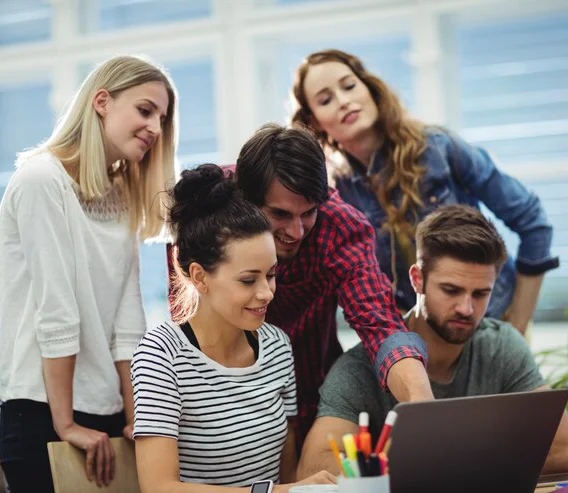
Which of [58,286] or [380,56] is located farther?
[380,56]

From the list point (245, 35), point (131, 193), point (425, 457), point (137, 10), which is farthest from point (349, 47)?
point (425, 457)

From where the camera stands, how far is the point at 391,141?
2.49m

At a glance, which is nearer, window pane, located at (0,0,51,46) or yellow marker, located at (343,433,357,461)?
yellow marker, located at (343,433,357,461)

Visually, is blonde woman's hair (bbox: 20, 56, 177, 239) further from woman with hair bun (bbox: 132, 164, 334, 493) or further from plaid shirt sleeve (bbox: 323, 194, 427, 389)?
plaid shirt sleeve (bbox: 323, 194, 427, 389)

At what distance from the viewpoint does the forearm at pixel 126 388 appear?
2074 mm

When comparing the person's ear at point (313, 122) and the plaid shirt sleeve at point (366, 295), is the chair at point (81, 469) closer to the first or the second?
the plaid shirt sleeve at point (366, 295)

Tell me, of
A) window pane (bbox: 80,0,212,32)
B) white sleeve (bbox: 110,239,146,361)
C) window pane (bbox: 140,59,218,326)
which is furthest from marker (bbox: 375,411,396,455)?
window pane (bbox: 80,0,212,32)

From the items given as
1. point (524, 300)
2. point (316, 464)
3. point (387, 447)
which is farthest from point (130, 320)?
point (524, 300)

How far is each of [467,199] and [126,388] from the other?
1.14m

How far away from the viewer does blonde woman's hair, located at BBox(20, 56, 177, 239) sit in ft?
6.67

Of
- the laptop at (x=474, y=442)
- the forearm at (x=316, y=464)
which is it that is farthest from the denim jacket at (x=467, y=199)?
the laptop at (x=474, y=442)

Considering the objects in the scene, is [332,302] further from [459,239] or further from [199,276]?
[199,276]

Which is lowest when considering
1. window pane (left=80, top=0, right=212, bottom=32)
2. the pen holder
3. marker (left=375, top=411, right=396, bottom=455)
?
the pen holder

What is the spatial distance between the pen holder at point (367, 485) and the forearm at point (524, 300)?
4.96 feet
